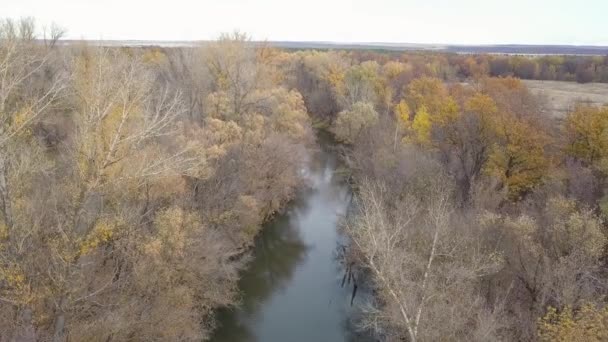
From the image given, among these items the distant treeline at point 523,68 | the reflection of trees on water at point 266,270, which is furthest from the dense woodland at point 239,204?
the distant treeline at point 523,68

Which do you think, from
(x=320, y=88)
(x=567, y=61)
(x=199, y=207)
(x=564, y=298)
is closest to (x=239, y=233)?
(x=199, y=207)

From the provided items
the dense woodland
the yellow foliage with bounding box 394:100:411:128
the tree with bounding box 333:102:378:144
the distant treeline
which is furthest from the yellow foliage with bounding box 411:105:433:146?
the distant treeline

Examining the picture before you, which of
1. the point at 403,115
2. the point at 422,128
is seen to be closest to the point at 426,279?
the point at 422,128

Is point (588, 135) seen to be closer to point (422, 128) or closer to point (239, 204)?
point (422, 128)

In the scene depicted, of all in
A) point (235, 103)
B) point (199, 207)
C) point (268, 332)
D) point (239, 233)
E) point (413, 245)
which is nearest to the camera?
point (413, 245)

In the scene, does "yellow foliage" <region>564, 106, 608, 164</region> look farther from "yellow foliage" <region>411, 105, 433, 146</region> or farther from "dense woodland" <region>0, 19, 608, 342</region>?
"yellow foliage" <region>411, 105, 433, 146</region>

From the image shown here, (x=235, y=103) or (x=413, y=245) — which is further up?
(x=235, y=103)

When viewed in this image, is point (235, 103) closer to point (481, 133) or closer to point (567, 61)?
point (481, 133)
